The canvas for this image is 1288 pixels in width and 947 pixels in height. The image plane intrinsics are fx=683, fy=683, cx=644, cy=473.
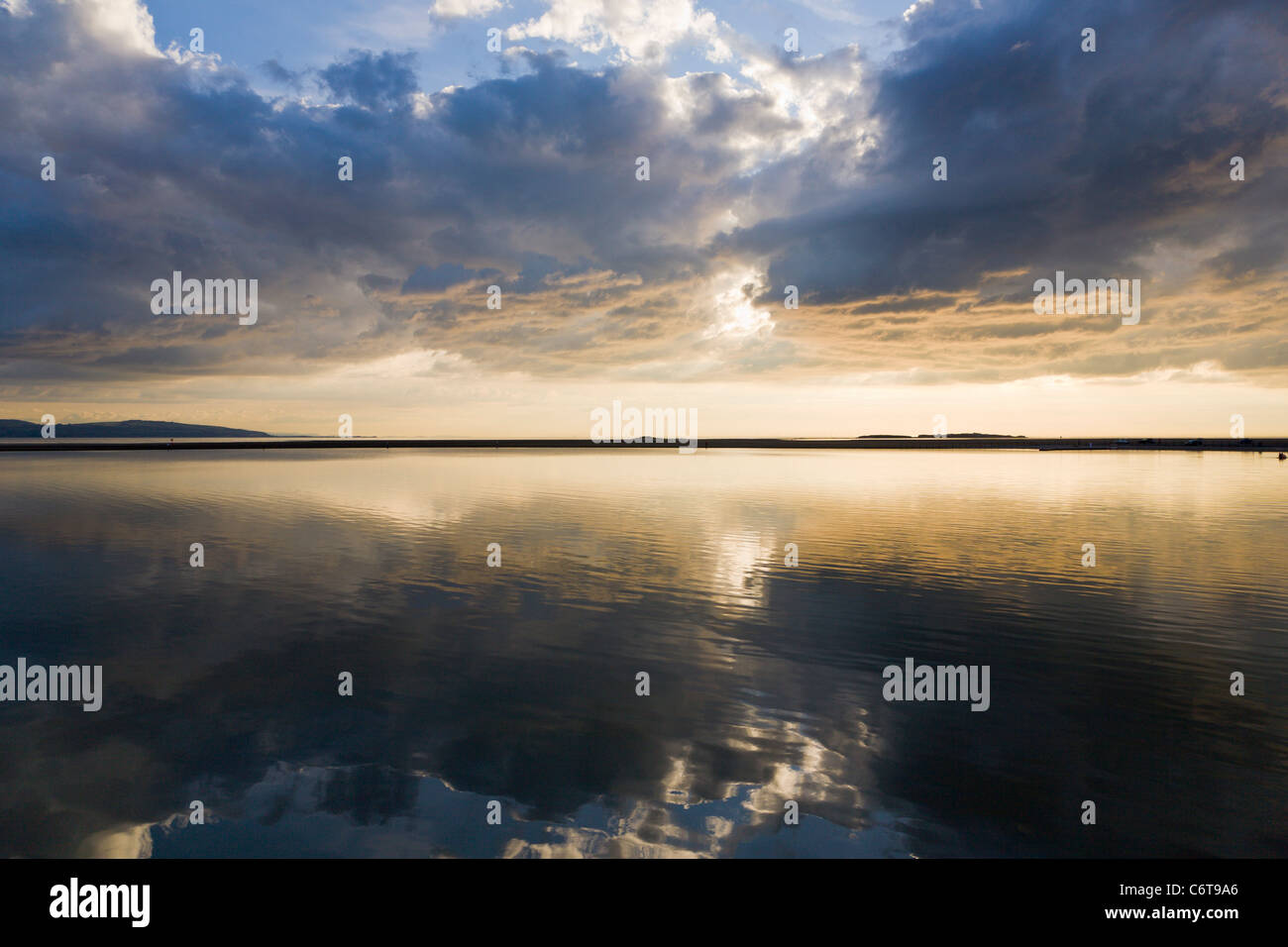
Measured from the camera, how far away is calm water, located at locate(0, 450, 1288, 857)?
27.0 ft

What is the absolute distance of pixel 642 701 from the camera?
1204 cm

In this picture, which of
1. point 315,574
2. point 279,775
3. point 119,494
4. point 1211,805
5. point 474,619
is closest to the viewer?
point 1211,805

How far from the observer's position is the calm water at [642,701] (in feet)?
27.0

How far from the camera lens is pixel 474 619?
17.2 metres

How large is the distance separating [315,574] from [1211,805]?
2265cm

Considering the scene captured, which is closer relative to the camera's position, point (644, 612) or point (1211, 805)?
point (1211, 805)

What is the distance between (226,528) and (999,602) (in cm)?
3257

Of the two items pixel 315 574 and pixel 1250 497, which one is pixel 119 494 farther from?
pixel 1250 497

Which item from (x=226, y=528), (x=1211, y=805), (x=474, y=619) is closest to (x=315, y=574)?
(x=474, y=619)
